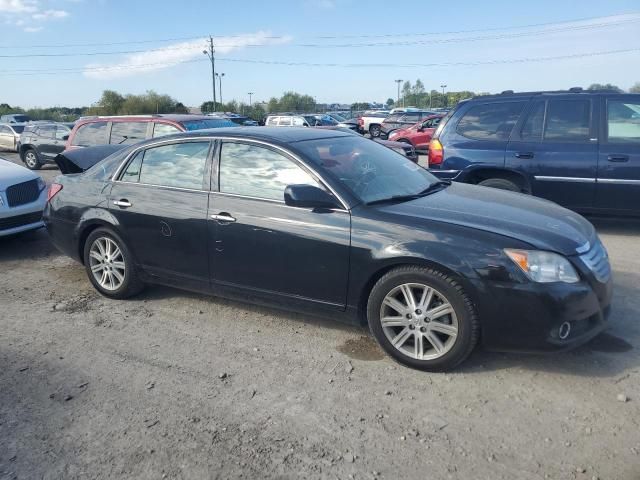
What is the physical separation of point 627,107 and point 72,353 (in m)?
6.65

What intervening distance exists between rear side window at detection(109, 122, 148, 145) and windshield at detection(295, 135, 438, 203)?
5.98 m

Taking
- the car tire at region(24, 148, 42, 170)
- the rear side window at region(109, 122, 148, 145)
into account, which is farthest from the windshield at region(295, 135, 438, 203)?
the car tire at region(24, 148, 42, 170)

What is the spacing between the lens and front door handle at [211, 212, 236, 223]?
406 centimetres

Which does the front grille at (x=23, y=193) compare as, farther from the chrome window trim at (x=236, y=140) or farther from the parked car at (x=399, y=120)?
the parked car at (x=399, y=120)

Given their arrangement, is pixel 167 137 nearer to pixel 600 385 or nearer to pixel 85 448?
pixel 85 448

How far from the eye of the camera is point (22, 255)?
6.55 m

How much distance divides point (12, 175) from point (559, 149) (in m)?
6.99

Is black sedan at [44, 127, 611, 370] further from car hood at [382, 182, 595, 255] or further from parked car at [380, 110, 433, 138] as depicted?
parked car at [380, 110, 433, 138]

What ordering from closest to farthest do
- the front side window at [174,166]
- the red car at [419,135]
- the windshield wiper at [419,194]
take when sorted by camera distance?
the windshield wiper at [419,194]
the front side window at [174,166]
the red car at [419,135]

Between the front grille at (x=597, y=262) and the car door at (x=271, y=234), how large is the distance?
5.15ft

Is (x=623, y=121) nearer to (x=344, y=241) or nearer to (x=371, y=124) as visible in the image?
(x=344, y=241)

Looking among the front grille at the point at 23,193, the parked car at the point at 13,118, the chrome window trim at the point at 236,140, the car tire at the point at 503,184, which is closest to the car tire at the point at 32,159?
the front grille at the point at 23,193

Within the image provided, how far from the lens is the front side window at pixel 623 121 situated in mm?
6426

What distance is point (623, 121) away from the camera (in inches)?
255
